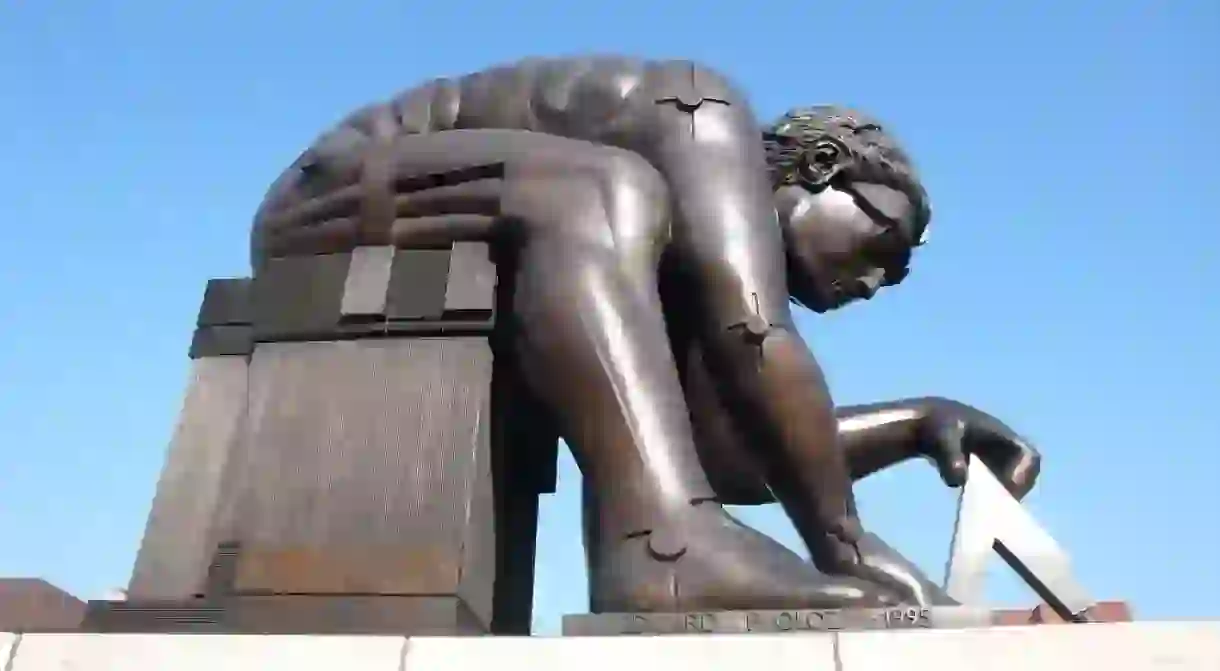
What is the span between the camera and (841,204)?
362 cm

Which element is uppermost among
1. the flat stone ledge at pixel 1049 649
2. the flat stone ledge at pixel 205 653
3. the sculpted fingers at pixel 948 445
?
the sculpted fingers at pixel 948 445

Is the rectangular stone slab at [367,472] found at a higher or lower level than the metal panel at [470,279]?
lower

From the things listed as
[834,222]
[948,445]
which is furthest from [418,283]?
[948,445]

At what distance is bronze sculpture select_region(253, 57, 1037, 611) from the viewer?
271 centimetres

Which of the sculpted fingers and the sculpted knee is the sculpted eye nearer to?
the sculpted knee

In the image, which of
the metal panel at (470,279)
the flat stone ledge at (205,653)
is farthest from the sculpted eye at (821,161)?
the flat stone ledge at (205,653)

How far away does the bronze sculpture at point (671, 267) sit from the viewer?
2713mm

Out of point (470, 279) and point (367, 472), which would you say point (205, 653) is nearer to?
point (367, 472)

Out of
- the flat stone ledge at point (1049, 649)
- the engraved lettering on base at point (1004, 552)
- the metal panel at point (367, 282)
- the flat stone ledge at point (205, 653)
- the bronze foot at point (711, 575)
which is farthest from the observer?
the metal panel at point (367, 282)

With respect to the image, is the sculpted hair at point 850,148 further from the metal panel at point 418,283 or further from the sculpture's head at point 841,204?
the metal panel at point 418,283

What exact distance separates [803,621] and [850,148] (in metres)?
1.71

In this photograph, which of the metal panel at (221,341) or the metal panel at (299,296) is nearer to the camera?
the metal panel at (299,296)

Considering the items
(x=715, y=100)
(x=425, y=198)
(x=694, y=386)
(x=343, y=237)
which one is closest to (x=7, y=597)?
(x=343, y=237)

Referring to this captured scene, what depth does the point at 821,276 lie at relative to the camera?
11.8ft
